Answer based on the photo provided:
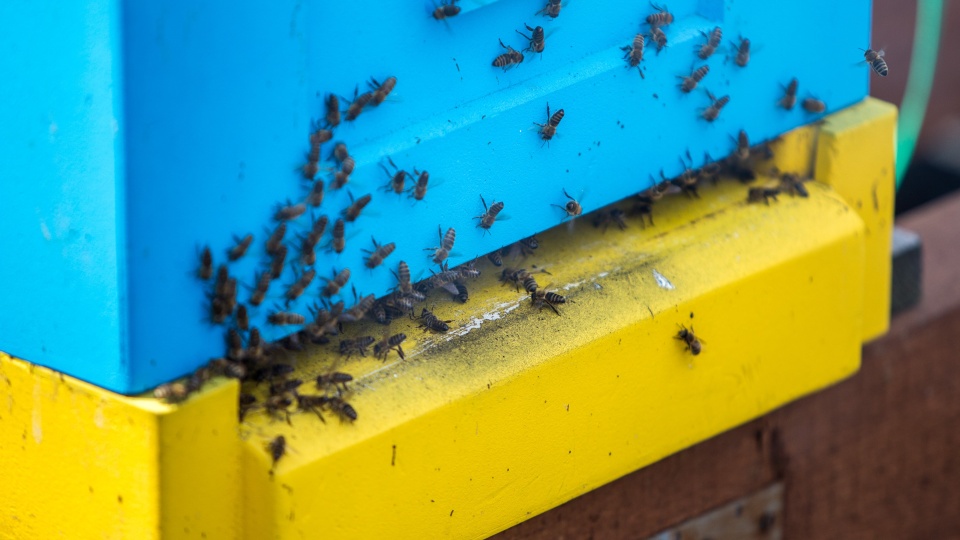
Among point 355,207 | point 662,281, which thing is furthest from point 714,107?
point 355,207

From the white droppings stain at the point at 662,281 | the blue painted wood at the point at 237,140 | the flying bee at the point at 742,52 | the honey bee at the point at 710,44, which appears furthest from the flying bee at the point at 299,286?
the flying bee at the point at 742,52

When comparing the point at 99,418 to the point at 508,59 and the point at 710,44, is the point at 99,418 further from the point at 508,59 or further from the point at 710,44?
the point at 710,44

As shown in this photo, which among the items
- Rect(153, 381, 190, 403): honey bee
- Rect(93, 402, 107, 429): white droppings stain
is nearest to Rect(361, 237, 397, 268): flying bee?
Rect(153, 381, 190, 403): honey bee

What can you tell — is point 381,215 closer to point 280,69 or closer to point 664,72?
point 280,69

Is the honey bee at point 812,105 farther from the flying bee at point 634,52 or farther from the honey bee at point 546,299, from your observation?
the honey bee at point 546,299

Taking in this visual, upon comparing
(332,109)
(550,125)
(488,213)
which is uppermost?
(550,125)

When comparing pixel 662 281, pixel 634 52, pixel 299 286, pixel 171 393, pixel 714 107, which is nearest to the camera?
pixel 171 393

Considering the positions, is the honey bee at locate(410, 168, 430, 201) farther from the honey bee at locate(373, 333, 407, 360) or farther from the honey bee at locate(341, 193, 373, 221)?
the honey bee at locate(373, 333, 407, 360)
